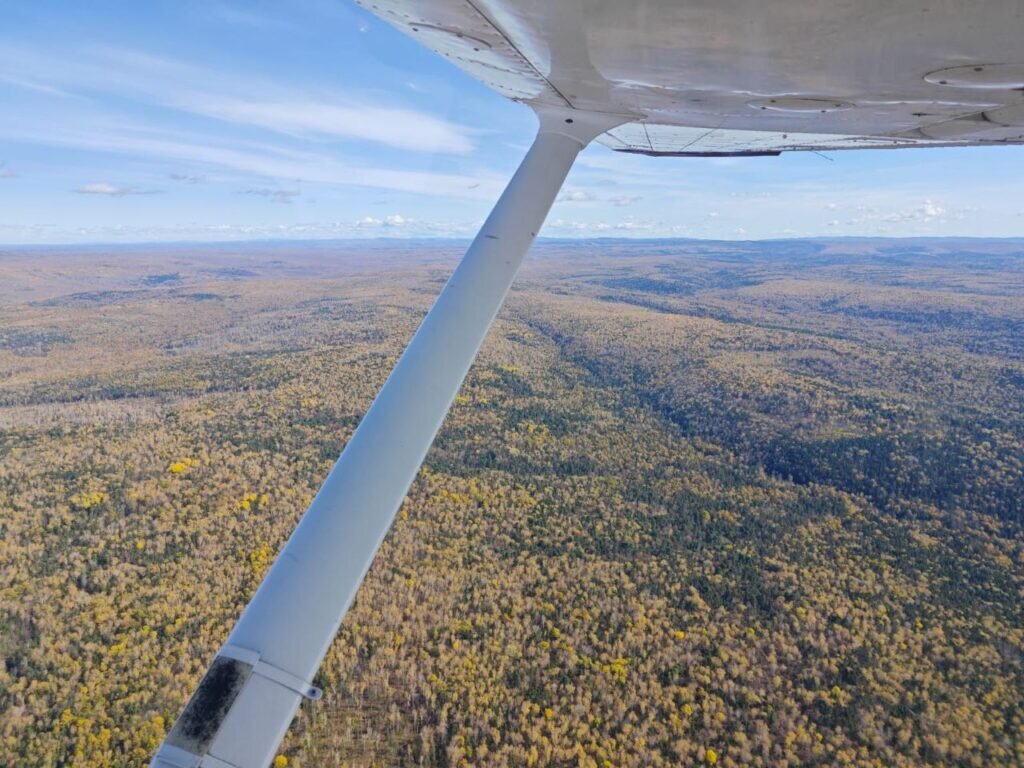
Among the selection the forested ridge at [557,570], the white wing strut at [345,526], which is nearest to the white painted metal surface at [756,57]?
the white wing strut at [345,526]

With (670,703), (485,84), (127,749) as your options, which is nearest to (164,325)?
(127,749)

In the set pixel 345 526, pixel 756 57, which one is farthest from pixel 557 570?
pixel 756 57

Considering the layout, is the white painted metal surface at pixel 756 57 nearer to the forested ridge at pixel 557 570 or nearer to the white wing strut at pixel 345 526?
the white wing strut at pixel 345 526

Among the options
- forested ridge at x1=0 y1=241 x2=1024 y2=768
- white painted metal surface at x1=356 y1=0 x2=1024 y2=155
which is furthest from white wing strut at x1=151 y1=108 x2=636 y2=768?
forested ridge at x1=0 y1=241 x2=1024 y2=768

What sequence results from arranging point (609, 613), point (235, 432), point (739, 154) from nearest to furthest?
point (739, 154)
point (609, 613)
point (235, 432)

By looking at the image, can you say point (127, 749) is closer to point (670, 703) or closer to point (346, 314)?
point (670, 703)

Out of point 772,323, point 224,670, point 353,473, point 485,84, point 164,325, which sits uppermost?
point 485,84

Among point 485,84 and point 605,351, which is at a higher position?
point 485,84
